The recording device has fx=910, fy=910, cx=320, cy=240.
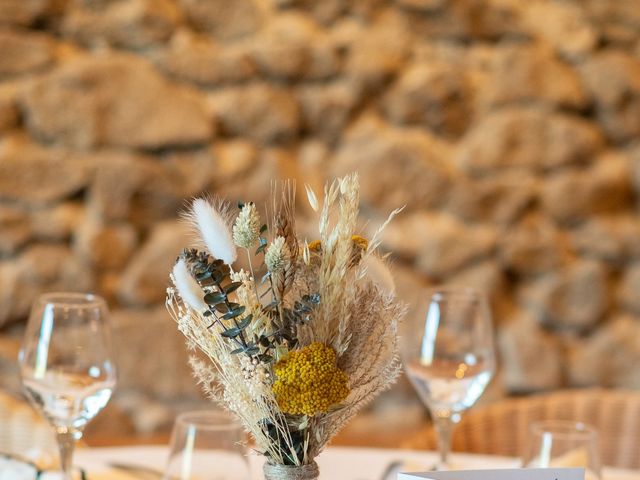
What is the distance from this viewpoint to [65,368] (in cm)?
89

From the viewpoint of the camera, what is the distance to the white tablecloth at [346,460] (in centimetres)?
110

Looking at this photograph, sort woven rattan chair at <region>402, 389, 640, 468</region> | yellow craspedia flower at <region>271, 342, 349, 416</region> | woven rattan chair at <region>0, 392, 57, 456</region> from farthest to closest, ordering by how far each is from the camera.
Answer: woven rattan chair at <region>402, 389, 640, 468</region>
woven rattan chair at <region>0, 392, 57, 456</region>
yellow craspedia flower at <region>271, 342, 349, 416</region>

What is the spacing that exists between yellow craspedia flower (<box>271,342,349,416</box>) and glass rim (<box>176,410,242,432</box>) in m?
0.13

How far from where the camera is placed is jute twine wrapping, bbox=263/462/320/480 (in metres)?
0.70

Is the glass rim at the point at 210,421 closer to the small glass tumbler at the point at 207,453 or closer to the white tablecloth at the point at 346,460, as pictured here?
the small glass tumbler at the point at 207,453

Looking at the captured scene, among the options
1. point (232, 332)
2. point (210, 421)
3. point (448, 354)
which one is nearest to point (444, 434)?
point (448, 354)

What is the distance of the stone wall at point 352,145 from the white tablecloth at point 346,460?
999 mm

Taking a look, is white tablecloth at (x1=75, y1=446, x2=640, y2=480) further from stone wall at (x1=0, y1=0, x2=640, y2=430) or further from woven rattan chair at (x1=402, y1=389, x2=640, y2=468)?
stone wall at (x1=0, y1=0, x2=640, y2=430)

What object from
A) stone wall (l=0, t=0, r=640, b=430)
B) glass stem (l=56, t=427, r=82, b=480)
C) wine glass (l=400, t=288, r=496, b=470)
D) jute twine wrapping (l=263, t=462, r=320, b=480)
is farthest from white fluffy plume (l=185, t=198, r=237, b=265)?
stone wall (l=0, t=0, r=640, b=430)

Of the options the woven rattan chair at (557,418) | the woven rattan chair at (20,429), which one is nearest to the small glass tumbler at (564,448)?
the woven rattan chair at (557,418)

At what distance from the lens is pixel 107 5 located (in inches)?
85.7

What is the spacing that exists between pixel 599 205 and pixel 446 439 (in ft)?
4.92

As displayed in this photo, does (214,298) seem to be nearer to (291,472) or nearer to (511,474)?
(291,472)

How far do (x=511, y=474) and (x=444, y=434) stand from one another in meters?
0.39
